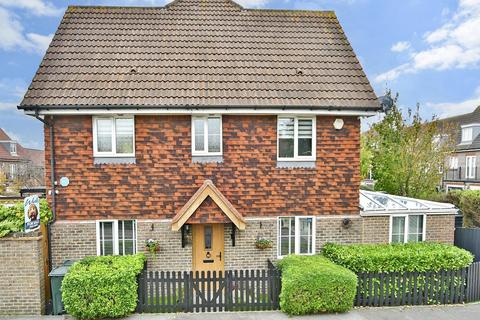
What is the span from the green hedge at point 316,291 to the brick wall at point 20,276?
6415mm

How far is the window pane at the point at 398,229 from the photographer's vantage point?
10109 mm

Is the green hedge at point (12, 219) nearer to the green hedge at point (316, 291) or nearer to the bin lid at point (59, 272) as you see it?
the bin lid at point (59, 272)

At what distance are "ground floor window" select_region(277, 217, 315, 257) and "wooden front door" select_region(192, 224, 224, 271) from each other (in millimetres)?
1936

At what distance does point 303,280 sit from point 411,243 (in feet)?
14.7

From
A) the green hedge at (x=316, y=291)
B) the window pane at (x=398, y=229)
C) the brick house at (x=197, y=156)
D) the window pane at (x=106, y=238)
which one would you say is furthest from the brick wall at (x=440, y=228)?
the window pane at (x=106, y=238)

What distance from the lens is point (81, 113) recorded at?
8977mm

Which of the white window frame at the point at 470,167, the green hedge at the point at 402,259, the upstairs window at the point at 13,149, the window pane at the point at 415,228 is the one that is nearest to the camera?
the green hedge at the point at 402,259

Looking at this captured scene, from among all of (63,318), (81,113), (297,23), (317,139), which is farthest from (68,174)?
(297,23)

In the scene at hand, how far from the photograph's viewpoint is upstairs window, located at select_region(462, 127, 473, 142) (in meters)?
31.2

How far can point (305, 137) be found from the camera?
9.85m

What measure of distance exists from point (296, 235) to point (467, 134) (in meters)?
31.4

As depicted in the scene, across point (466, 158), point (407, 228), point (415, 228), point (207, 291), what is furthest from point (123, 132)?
point (466, 158)

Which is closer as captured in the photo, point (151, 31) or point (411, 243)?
point (411, 243)

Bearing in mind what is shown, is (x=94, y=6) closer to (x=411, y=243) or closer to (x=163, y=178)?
(x=163, y=178)
